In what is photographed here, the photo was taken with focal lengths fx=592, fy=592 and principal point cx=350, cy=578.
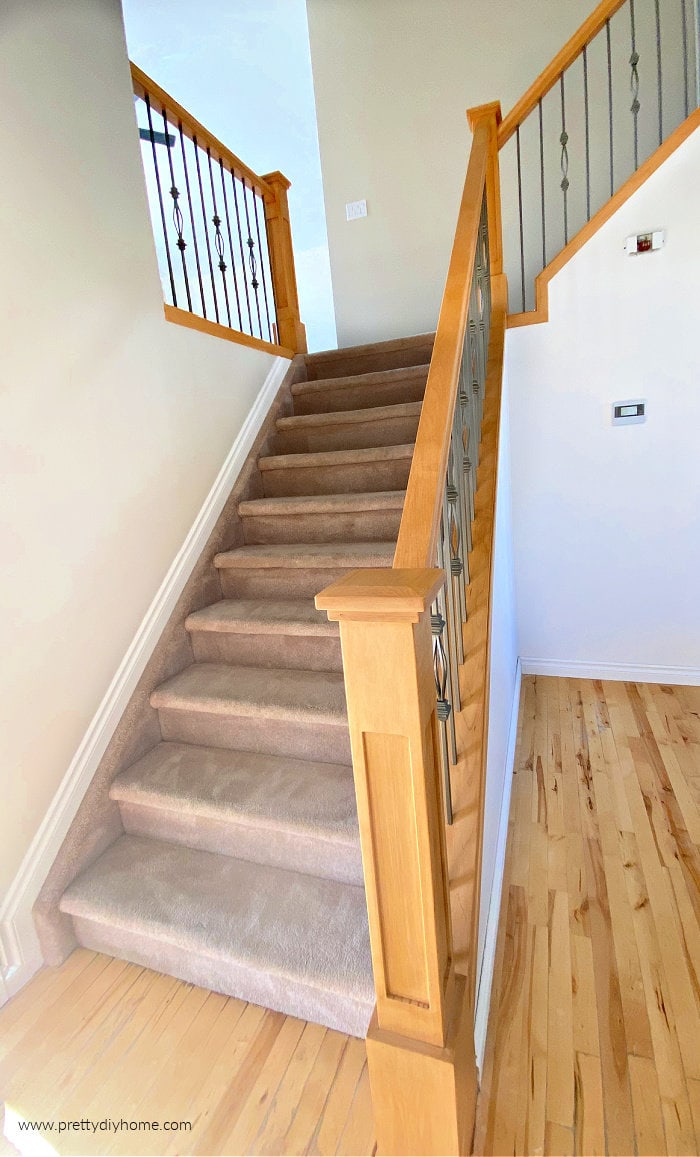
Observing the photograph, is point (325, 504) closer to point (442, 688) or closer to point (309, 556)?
point (309, 556)

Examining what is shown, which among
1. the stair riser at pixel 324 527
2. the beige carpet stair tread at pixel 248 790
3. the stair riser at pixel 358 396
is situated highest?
the stair riser at pixel 358 396

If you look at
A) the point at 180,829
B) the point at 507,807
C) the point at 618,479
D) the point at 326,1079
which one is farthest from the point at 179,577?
the point at 618,479

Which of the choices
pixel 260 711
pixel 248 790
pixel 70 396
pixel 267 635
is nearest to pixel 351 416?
pixel 267 635

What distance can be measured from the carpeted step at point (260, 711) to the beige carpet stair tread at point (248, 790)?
0.04m

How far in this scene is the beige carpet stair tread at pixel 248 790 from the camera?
152cm

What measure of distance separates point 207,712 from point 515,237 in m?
3.56

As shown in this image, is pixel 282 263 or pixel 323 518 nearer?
pixel 323 518

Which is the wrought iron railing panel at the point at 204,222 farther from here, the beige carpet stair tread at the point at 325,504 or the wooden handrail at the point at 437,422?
the wooden handrail at the point at 437,422

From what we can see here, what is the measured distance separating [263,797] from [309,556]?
931 millimetres

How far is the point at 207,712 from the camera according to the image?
1.93 metres

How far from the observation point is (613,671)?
2959 mm

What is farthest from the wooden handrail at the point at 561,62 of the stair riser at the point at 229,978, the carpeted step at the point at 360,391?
the stair riser at the point at 229,978

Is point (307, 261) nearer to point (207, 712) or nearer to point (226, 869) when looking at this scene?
point (207, 712)

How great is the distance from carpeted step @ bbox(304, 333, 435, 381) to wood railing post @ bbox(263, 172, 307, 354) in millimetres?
166
